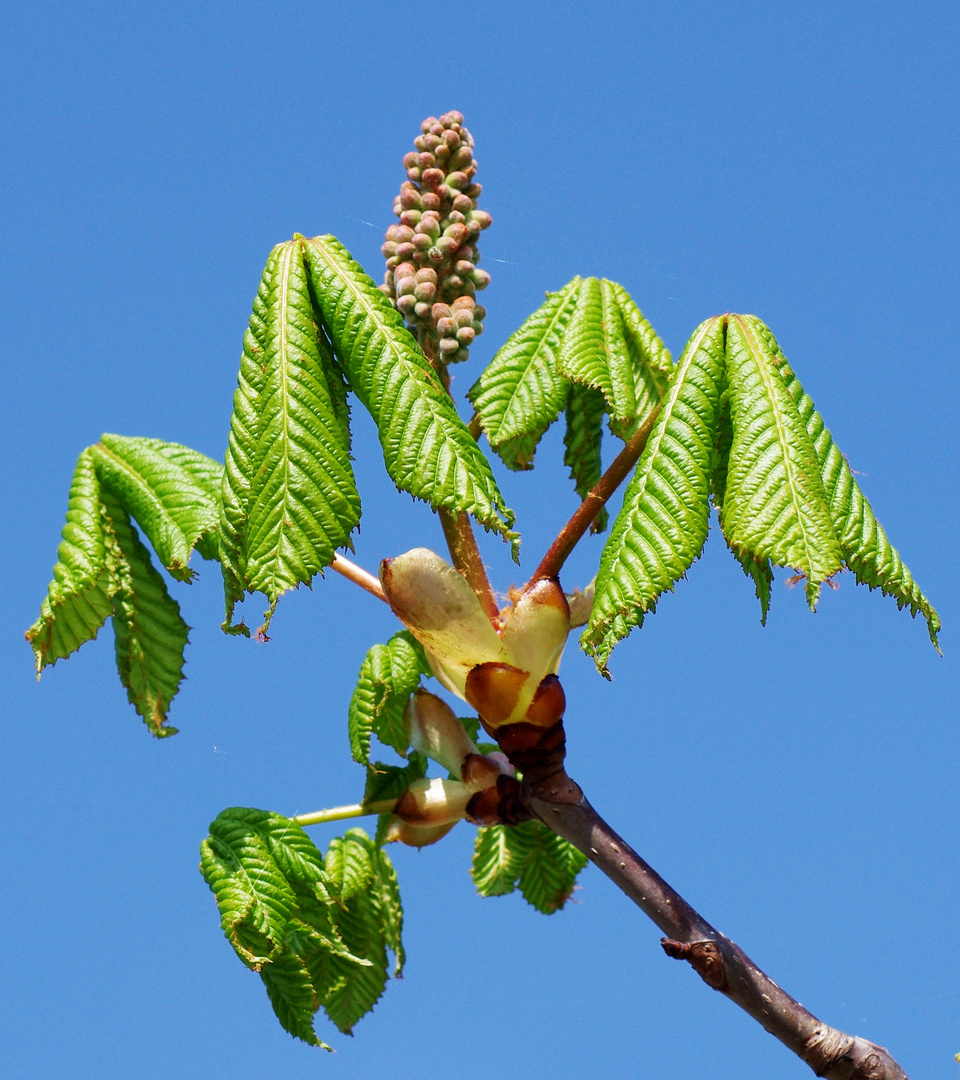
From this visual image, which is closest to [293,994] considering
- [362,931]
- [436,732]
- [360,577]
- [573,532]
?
[362,931]

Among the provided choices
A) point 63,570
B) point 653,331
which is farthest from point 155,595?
point 653,331

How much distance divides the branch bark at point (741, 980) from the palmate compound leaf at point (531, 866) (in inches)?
39.9

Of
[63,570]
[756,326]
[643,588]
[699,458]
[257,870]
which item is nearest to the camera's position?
[643,588]

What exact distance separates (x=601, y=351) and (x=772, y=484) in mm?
671

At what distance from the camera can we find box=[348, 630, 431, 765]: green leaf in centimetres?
257

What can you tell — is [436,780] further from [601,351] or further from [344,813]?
[601,351]

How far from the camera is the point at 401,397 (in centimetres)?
212

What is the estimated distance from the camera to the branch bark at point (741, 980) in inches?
80.8

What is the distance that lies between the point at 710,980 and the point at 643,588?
2.24 feet

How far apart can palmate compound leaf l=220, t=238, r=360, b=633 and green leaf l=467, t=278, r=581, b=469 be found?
1.14 ft

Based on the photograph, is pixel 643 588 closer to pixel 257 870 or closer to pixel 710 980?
pixel 710 980

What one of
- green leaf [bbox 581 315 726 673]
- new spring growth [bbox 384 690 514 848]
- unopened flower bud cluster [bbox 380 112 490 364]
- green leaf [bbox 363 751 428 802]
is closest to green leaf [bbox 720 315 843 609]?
green leaf [bbox 581 315 726 673]

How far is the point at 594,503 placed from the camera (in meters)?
2.34

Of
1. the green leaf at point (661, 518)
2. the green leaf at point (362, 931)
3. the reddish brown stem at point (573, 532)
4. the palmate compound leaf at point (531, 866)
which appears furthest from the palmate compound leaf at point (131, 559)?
the green leaf at point (661, 518)
